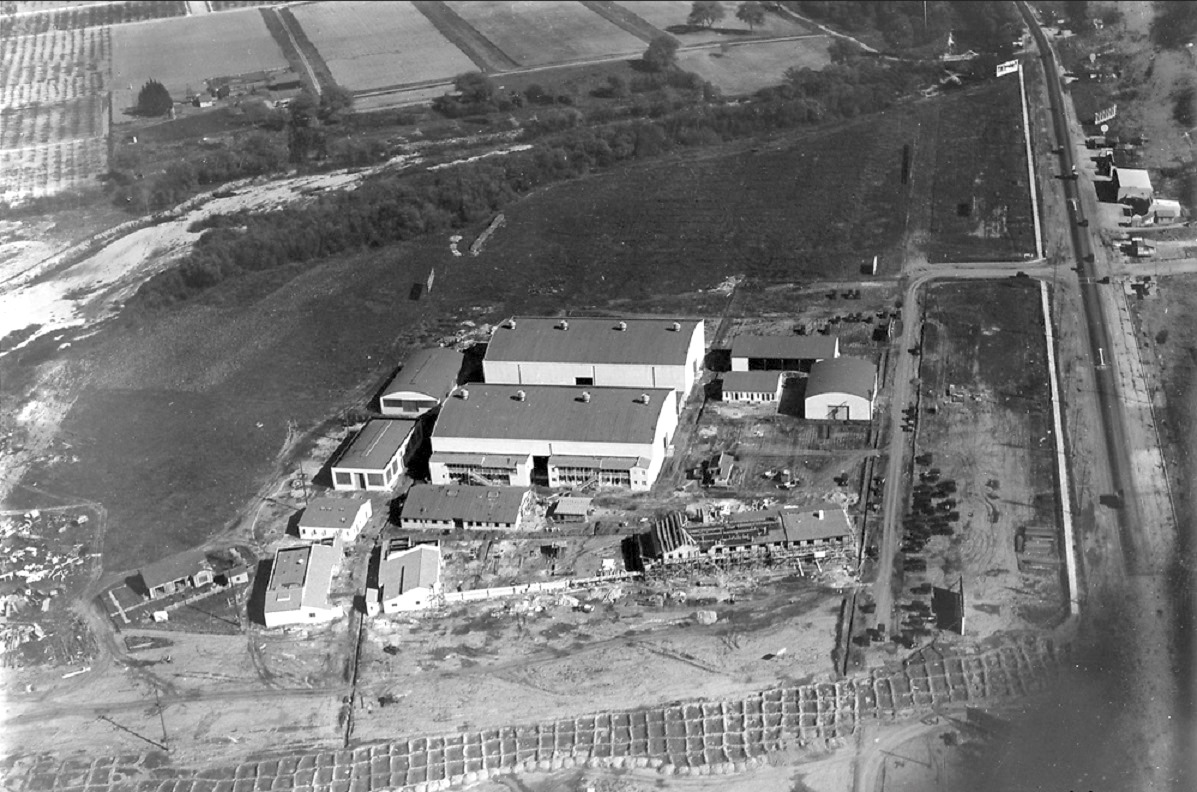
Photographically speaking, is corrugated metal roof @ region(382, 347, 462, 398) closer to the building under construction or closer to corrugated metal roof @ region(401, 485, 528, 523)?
corrugated metal roof @ region(401, 485, 528, 523)

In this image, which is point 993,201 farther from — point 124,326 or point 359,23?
point 359,23

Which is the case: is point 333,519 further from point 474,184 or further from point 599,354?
point 474,184

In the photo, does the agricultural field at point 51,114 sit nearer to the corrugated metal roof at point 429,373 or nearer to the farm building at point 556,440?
the corrugated metal roof at point 429,373

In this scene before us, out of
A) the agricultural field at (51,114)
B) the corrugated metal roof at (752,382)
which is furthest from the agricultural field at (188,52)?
the corrugated metal roof at (752,382)

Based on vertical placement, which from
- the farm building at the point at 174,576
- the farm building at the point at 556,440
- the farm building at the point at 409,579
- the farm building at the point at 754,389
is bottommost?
the farm building at the point at 174,576

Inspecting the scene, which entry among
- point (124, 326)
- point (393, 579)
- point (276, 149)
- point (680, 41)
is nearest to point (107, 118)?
point (276, 149)
